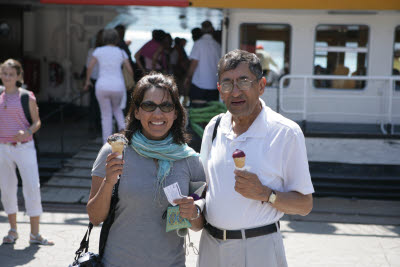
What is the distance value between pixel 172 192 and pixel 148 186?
0.62 feet

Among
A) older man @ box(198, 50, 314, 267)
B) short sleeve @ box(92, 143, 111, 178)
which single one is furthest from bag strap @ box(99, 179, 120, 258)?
older man @ box(198, 50, 314, 267)

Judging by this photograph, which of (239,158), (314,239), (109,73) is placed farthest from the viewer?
(109,73)

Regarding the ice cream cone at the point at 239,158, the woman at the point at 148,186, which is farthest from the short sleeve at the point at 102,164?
the ice cream cone at the point at 239,158

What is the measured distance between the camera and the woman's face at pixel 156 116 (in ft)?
9.92

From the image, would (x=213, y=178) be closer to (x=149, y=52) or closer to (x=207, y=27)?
(x=207, y=27)

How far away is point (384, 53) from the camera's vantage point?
35.3ft

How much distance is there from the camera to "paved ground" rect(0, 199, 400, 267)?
6008 mm

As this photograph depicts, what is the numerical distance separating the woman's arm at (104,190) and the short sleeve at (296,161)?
0.90 meters

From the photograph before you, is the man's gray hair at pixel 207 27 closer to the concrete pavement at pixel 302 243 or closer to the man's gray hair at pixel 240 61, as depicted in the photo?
the concrete pavement at pixel 302 243

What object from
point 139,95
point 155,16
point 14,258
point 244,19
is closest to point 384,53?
point 244,19

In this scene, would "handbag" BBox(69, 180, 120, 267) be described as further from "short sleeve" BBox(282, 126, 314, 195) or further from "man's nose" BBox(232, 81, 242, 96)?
"short sleeve" BBox(282, 126, 314, 195)

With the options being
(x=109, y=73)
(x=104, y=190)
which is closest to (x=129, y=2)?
(x=109, y=73)

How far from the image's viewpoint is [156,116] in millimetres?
3012

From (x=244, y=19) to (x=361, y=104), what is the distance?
294 cm
